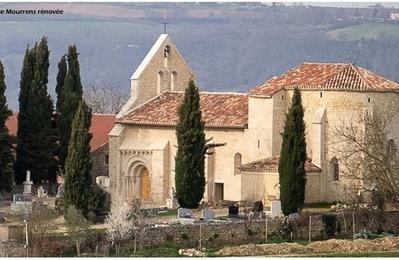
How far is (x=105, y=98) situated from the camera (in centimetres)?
11094

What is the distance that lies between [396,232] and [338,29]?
49.2 meters

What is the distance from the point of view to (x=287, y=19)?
392 feet

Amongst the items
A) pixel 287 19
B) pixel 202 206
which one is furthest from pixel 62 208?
pixel 287 19

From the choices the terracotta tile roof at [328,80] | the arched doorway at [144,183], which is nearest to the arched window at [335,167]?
the terracotta tile roof at [328,80]

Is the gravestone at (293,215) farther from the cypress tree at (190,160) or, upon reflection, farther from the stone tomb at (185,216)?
the cypress tree at (190,160)

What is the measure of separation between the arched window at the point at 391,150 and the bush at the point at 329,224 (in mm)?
3239

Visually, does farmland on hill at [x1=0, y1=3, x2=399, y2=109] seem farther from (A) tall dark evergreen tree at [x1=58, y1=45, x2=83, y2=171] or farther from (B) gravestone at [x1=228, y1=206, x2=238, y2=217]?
(B) gravestone at [x1=228, y1=206, x2=238, y2=217]

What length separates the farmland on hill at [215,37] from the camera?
109375 millimetres

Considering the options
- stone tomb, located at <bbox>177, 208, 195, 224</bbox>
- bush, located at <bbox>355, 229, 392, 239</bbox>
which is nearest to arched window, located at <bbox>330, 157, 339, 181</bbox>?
stone tomb, located at <bbox>177, 208, 195, 224</bbox>

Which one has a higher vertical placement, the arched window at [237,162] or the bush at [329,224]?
the arched window at [237,162]

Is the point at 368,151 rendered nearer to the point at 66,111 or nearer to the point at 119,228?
the point at 119,228

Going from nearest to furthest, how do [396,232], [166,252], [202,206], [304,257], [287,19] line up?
[304,257], [166,252], [396,232], [202,206], [287,19]

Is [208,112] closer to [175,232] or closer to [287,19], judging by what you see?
[175,232]

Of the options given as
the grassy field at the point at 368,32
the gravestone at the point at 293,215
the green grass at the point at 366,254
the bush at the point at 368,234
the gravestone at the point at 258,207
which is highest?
Answer: the grassy field at the point at 368,32
